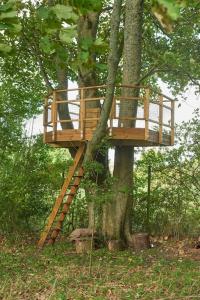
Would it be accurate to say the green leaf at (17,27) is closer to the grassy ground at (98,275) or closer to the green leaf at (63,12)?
the green leaf at (63,12)

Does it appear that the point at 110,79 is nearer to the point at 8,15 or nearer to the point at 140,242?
the point at 140,242

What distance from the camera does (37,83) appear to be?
723 inches

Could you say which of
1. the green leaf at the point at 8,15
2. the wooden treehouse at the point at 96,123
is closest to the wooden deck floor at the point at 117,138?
the wooden treehouse at the point at 96,123

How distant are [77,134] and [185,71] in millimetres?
3763

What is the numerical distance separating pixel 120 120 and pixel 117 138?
2.87ft

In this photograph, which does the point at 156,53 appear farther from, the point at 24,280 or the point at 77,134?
the point at 24,280

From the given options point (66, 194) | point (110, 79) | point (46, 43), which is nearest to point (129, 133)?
point (66, 194)

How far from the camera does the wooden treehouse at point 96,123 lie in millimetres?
12164

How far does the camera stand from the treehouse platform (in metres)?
12.1

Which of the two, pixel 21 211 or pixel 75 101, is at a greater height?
pixel 75 101

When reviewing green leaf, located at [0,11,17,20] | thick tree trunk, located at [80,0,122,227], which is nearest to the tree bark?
thick tree trunk, located at [80,0,122,227]

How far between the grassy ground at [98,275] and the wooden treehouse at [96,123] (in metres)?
1.68

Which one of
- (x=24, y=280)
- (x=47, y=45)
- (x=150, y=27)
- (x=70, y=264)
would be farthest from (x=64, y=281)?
(x=150, y=27)

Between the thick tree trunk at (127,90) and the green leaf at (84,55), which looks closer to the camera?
the green leaf at (84,55)
